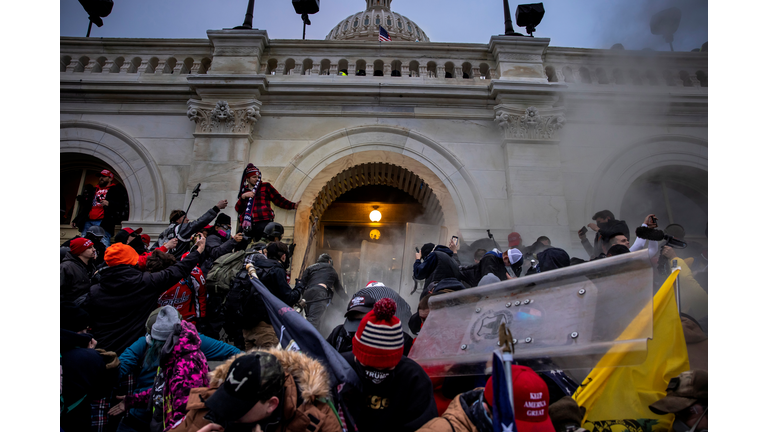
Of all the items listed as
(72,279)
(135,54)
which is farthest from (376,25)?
(72,279)

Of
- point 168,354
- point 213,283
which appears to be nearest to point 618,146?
point 213,283

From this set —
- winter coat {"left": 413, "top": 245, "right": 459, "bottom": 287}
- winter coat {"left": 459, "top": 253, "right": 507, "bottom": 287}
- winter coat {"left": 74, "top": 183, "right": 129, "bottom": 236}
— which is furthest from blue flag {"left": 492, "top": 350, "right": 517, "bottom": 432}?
winter coat {"left": 74, "top": 183, "right": 129, "bottom": 236}

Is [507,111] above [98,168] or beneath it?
above

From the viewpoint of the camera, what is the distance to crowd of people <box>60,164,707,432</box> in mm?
1995

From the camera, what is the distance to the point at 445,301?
9.94 ft

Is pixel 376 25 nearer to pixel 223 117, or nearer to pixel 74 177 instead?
pixel 223 117

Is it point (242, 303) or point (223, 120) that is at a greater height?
point (223, 120)

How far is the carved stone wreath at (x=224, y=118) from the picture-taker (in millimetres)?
8258

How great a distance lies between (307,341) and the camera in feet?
8.62

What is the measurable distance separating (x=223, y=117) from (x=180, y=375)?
6741 mm

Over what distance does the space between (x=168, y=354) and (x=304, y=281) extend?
9.80ft

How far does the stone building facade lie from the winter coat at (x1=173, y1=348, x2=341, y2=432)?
5.96 m

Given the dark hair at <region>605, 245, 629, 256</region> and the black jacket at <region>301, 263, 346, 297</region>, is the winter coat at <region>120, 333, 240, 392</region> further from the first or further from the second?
the dark hair at <region>605, 245, 629, 256</region>

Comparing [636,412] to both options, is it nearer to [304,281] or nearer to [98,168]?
[304,281]
